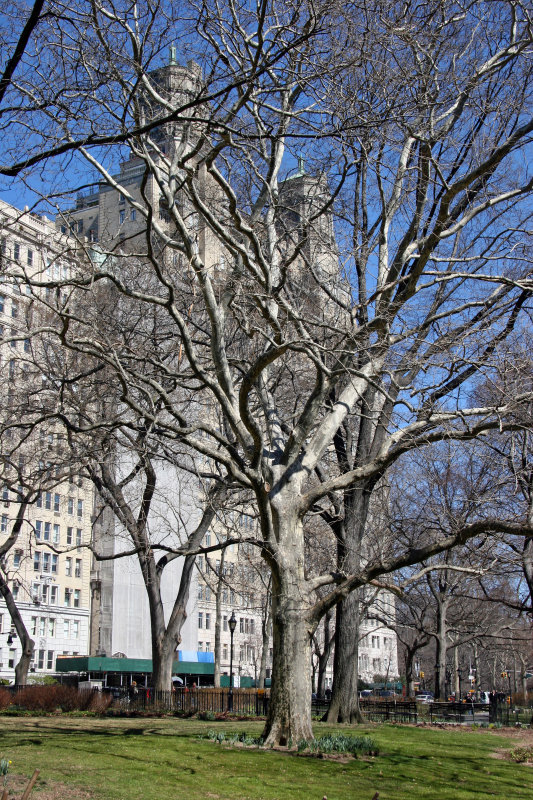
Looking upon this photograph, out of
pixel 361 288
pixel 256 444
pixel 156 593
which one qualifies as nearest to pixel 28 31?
pixel 256 444

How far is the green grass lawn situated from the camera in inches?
370

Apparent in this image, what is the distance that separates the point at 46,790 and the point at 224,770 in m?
2.97

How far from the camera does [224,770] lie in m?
10.8

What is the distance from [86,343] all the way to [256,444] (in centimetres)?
351

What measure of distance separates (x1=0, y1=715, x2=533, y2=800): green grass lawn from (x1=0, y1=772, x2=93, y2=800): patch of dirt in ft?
0.16

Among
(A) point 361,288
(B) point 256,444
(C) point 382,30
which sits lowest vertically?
(B) point 256,444

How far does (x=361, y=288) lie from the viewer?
1845 cm

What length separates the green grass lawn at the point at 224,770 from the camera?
370 inches

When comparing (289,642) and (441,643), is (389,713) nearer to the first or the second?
(441,643)

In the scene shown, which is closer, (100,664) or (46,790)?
(46,790)

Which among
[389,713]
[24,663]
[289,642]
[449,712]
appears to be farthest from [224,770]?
[449,712]

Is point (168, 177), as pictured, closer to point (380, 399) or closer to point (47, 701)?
point (380, 399)

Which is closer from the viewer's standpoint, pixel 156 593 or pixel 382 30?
pixel 382 30

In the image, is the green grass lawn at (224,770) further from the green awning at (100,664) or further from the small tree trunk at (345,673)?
the green awning at (100,664)
